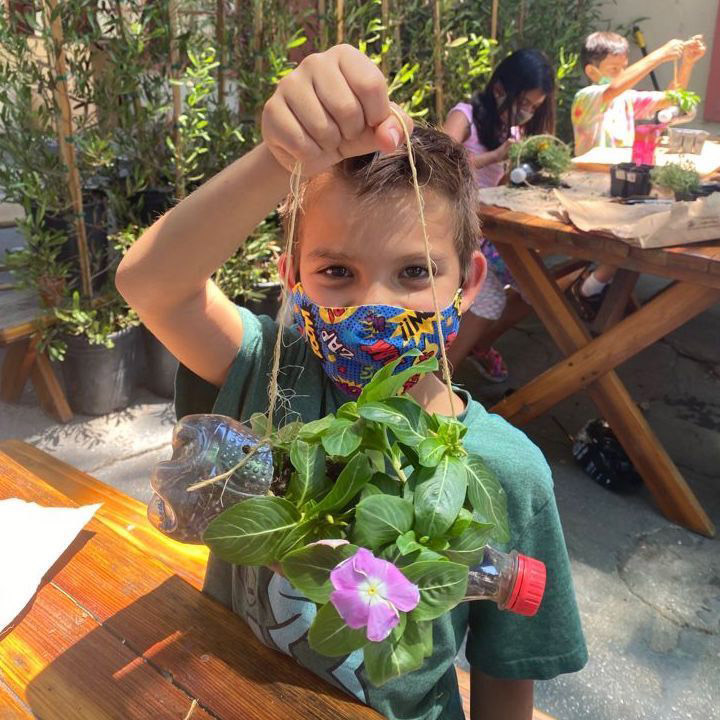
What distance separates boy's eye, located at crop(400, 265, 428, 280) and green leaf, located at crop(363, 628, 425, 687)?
539mm

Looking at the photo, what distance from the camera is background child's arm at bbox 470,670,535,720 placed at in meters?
1.11

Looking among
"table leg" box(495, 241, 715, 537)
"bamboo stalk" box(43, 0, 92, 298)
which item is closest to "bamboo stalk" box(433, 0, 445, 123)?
"table leg" box(495, 241, 715, 537)

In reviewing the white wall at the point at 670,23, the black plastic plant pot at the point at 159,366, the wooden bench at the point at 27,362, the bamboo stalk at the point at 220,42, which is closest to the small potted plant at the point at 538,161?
the bamboo stalk at the point at 220,42

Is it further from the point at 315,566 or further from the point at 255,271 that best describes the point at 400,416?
the point at 255,271

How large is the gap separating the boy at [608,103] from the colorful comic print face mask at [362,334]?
3.48m

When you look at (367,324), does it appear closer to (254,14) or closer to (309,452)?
(309,452)

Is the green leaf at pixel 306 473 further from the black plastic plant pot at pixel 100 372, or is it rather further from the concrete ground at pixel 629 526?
the black plastic plant pot at pixel 100 372

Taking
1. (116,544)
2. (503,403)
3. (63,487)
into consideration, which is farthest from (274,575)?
(503,403)

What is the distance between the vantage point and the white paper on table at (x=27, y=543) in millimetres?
1033

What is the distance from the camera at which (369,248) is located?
0.99 meters

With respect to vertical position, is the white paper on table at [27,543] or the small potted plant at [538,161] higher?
the white paper on table at [27,543]

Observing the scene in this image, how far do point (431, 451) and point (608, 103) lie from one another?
13.4 feet

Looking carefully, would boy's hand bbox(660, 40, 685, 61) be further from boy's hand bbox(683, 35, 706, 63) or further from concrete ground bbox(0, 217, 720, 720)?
concrete ground bbox(0, 217, 720, 720)

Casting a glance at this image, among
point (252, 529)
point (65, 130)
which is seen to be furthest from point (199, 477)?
point (65, 130)
